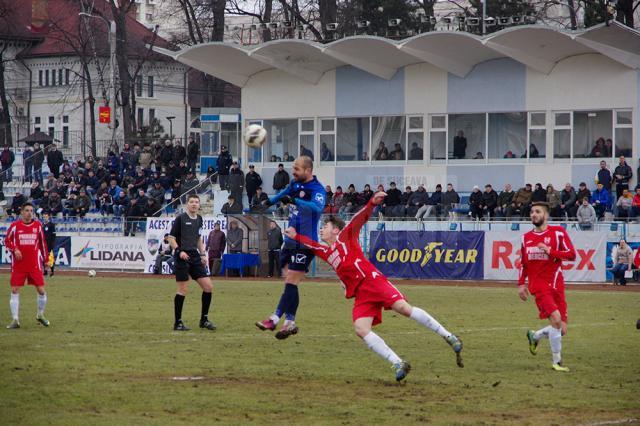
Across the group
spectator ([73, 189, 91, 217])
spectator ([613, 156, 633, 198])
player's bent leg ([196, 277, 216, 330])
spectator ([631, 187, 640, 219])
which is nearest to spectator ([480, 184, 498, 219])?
spectator ([613, 156, 633, 198])

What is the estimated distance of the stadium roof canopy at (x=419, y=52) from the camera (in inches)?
1511

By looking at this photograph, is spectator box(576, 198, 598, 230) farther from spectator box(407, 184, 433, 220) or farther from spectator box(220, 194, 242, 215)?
spectator box(220, 194, 242, 215)

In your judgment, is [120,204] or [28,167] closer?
[120,204]

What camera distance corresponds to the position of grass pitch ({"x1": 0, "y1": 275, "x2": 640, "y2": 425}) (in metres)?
9.62

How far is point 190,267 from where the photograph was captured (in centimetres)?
1712

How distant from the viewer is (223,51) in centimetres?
4528

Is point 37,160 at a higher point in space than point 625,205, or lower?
higher

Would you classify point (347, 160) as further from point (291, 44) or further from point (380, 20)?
point (380, 20)

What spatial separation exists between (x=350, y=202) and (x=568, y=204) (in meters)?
8.30

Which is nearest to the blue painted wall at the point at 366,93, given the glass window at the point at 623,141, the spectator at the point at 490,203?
the spectator at the point at 490,203

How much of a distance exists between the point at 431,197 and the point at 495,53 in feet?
22.7

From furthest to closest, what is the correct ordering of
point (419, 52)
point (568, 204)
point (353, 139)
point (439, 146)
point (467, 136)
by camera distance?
point (353, 139), point (439, 146), point (467, 136), point (419, 52), point (568, 204)

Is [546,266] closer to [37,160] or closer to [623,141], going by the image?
[623,141]

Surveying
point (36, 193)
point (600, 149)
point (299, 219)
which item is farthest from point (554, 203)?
point (299, 219)
